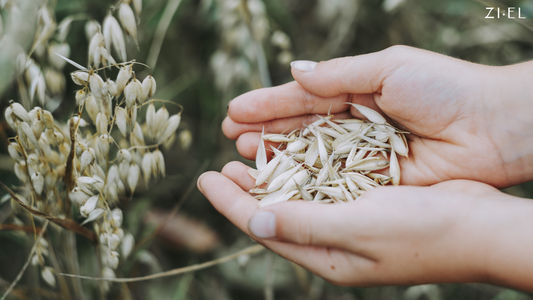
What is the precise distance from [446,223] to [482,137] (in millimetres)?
403

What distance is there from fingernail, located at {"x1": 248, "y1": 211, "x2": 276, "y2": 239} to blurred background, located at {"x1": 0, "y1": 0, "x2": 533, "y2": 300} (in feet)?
1.48

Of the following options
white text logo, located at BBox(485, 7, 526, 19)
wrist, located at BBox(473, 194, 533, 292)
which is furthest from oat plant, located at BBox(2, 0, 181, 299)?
white text logo, located at BBox(485, 7, 526, 19)

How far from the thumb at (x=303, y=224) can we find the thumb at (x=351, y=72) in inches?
18.1

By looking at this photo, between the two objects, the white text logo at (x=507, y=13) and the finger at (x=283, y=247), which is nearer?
the finger at (x=283, y=247)

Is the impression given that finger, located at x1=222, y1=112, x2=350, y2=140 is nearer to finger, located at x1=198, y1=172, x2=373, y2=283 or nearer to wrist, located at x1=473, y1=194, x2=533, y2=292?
finger, located at x1=198, y1=172, x2=373, y2=283

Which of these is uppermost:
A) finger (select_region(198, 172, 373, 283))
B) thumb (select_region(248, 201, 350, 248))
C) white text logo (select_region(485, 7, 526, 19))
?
white text logo (select_region(485, 7, 526, 19))

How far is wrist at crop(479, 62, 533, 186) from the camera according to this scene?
982 millimetres

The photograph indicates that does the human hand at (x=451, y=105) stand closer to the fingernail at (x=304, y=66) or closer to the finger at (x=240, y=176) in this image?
the fingernail at (x=304, y=66)

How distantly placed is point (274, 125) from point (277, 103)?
0.10 meters

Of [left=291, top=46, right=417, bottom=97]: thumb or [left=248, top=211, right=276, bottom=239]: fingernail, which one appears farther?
[left=291, top=46, right=417, bottom=97]: thumb

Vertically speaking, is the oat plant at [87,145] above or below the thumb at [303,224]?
above

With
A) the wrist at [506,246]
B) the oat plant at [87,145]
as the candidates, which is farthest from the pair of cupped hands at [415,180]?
the oat plant at [87,145]

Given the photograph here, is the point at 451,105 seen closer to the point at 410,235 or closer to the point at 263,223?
the point at 410,235

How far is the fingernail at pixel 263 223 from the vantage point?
72cm
